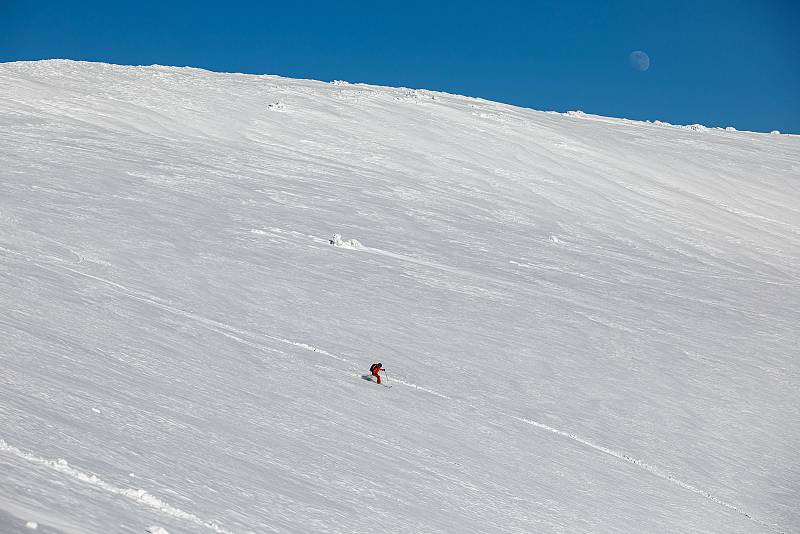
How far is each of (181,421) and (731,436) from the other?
7619mm

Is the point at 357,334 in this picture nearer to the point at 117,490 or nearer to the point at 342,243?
the point at 342,243

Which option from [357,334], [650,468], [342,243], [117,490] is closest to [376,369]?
[357,334]

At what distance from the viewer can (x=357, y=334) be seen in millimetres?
12164

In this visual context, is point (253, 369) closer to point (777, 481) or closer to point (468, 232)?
point (777, 481)

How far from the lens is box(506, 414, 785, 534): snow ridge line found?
31.4ft

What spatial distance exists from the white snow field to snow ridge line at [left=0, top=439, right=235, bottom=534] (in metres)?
0.02

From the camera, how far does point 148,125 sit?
23953mm

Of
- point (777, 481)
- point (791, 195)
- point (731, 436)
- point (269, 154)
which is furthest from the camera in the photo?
point (791, 195)

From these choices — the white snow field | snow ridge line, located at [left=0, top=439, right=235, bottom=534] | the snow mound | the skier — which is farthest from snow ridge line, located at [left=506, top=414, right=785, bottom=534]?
the snow mound

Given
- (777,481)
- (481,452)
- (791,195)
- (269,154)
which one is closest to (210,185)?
(269,154)

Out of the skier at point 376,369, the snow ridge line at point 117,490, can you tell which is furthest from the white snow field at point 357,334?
the skier at point 376,369

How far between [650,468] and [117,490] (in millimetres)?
6750

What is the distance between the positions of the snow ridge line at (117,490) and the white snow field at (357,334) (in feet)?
0.06

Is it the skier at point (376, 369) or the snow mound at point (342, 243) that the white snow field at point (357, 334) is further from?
the skier at point (376, 369)
